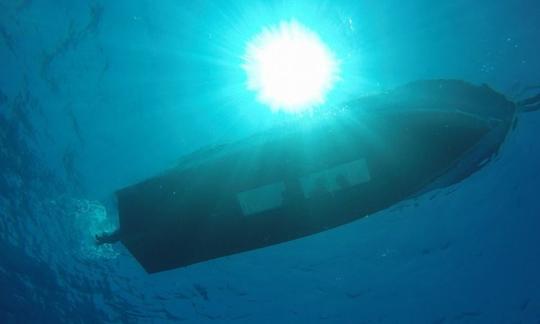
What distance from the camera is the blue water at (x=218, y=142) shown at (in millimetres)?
6613

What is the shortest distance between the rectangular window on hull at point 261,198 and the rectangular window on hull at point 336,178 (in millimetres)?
419

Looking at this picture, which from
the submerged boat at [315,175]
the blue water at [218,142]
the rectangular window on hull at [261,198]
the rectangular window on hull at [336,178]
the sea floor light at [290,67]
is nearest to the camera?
the submerged boat at [315,175]

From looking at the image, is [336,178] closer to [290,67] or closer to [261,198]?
[261,198]

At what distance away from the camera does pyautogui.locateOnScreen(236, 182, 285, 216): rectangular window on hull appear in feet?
19.5

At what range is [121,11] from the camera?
6574mm

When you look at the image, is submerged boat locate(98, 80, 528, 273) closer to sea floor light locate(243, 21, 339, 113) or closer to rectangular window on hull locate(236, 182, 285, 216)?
rectangular window on hull locate(236, 182, 285, 216)

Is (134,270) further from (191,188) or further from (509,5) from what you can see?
(509,5)

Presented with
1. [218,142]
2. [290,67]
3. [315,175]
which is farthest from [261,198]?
[290,67]

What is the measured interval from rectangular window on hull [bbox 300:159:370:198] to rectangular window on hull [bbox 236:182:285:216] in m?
0.42

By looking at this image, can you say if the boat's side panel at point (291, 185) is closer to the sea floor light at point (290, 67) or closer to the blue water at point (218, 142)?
the sea floor light at point (290, 67)

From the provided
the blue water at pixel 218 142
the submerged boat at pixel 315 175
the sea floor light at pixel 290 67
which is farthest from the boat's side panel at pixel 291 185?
the blue water at pixel 218 142

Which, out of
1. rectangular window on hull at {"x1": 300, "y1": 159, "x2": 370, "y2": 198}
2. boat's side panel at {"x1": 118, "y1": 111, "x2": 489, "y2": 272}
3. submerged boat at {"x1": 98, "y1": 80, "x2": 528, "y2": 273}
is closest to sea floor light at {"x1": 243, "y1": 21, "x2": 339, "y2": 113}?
submerged boat at {"x1": 98, "y1": 80, "x2": 528, "y2": 273}

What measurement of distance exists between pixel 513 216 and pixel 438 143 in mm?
7369

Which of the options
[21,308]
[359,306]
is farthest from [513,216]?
[21,308]
